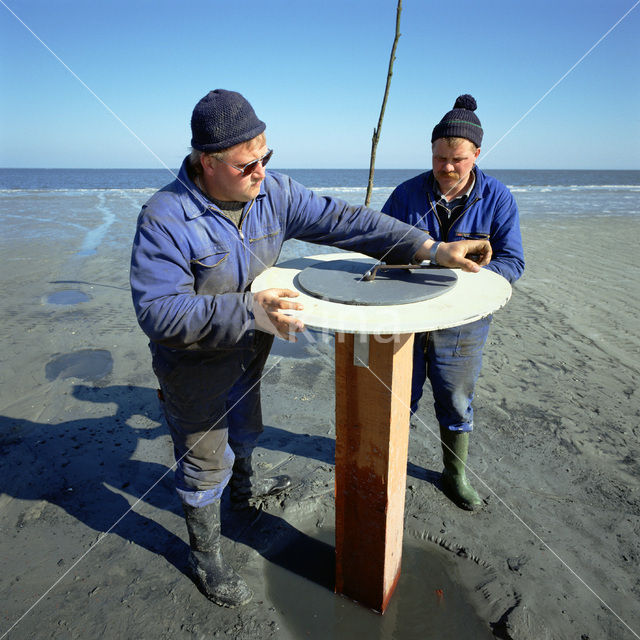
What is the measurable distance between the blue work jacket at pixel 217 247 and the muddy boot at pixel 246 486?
1.08 m

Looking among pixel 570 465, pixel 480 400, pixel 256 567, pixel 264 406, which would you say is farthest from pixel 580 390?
pixel 256 567

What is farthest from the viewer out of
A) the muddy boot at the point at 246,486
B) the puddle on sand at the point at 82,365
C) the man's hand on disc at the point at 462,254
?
the puddle on sand at the point at 82,365

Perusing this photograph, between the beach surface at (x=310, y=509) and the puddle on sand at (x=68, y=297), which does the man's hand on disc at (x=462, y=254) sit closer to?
the beach surface at (x=310, y=509)

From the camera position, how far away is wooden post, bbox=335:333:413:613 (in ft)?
5.72

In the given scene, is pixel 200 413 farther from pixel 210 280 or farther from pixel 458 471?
pixel 458 471

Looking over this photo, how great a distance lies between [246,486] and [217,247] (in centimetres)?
161

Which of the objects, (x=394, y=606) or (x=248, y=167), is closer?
(x=248, y=167)

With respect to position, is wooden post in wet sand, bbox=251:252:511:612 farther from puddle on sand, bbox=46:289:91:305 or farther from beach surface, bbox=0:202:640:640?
puddle on sand, bbox=46:289:91:305

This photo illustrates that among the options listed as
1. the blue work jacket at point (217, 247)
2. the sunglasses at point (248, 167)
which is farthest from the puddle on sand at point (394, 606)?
the sunglasses at point (248, 167)

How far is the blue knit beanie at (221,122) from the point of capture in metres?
1.70

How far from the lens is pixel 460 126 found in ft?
8.13

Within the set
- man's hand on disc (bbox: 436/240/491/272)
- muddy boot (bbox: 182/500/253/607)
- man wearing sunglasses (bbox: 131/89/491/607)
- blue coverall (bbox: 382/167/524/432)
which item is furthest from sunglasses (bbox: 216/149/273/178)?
muddy boot (bbox: 182/500/253/607)

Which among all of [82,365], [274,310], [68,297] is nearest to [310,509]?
[274,310]

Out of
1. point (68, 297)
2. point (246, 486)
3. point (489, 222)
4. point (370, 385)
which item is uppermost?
point (489, 222)
